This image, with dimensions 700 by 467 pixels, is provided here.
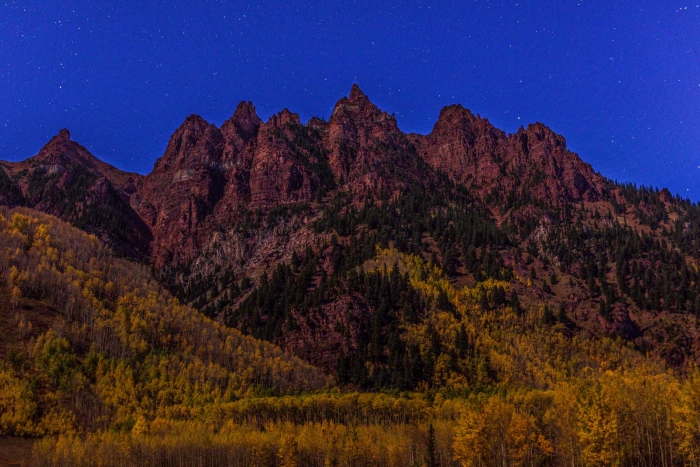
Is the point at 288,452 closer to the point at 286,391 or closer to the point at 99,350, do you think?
the point at 286,391

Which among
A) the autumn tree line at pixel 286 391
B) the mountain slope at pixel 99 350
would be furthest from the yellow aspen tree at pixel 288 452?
the mountain slope at pixel 99 350

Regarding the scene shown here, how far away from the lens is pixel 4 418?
350 feet

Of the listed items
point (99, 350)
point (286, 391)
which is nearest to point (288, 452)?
point (286, 391)

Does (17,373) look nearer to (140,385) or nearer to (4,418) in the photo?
(4,418)

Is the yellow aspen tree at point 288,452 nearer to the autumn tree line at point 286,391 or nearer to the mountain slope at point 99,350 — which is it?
the autumn tree line at point 286,391

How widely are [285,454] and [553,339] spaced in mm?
123947

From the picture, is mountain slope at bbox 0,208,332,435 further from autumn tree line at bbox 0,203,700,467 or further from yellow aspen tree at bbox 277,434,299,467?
yellow aspen tree at bbox 277,434,299,467

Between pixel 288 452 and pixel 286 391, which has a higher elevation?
pixel 286 391

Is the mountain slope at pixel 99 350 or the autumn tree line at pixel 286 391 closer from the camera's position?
the autumn tree line at pixel 286 391

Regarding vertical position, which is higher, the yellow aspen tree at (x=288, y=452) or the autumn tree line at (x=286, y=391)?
the autumn tree line at (x=286, y=391)

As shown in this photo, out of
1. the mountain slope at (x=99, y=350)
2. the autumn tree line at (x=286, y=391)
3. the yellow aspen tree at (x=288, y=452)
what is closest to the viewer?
the autumn tree line at (x=286, y=391)

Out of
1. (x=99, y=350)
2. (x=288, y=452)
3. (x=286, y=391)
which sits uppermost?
(x=99, y=350)

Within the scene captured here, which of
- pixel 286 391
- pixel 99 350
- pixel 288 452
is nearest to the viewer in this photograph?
pixel 288 452

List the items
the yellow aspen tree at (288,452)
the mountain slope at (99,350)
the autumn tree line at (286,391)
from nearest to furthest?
1. the autumn tree line at (286,391)
2. the yellow aspen tree at (288,452)
3. the mountain slope at (99,350)
